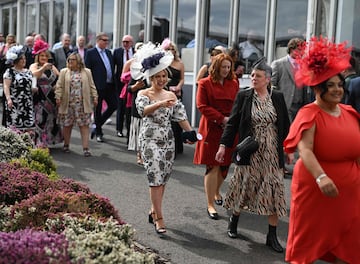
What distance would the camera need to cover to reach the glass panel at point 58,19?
Answer: 68.6ft

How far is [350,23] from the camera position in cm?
1018

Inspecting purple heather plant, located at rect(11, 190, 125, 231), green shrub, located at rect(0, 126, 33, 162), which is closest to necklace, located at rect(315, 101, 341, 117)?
purple heather plant, located at rect(11, 190, 125, 231)

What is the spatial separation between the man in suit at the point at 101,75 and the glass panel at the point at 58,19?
31.6 feet

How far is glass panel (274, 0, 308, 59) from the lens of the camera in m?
11.1

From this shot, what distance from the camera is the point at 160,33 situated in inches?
614

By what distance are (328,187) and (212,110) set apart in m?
2.87

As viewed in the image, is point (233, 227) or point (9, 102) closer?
point (233, 227)

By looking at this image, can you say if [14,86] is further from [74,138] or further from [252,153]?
[252,153]

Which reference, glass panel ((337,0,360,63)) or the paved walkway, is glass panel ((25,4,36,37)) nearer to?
the paved walkway

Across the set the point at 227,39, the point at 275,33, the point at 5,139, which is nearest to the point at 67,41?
the point at 227,39

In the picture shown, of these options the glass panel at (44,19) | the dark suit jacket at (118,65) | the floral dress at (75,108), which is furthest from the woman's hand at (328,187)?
the glass panel at (44,19)

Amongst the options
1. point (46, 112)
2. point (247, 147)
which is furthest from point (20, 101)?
point (247, 147)

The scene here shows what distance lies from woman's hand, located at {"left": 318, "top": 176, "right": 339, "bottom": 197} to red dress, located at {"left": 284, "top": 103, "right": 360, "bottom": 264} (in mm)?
230

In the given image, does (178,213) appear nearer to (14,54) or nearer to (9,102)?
(9,102)
